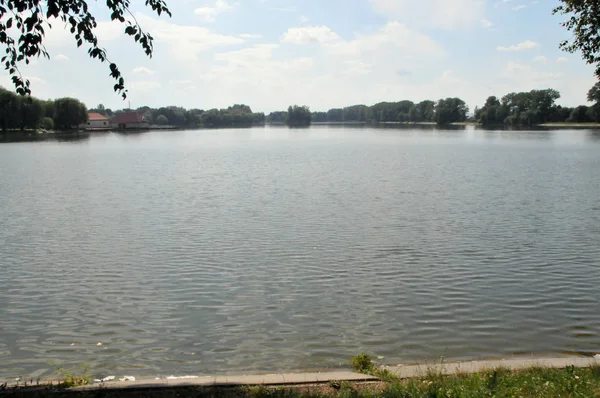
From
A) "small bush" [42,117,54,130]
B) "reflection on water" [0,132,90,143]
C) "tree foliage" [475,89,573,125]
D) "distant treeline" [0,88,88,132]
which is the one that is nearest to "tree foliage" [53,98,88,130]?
"distant treeline" [0,88,88,132]

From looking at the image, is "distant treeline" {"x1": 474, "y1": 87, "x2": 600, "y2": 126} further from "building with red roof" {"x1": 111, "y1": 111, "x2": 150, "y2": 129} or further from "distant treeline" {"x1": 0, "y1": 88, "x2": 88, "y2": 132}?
"distant treeline" {"x1": 0, "y1": 88, "x2": 88, "y2": 132}

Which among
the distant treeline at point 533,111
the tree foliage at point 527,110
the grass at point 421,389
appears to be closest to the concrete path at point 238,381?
the grass at point 421,389

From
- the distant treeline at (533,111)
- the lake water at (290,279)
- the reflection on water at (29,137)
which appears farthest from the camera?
the distant treeline at (533,111)

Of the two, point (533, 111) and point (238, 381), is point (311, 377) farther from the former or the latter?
point (533, 111)

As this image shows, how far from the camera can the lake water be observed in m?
9.34

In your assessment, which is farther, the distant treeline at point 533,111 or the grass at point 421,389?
the distant treeline at point 533,111

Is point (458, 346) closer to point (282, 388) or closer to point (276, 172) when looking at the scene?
point (282, 388)

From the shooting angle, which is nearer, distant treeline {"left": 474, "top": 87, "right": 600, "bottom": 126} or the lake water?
the lake water

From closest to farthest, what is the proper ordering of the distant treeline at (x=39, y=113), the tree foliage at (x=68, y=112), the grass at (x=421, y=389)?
the grass at (x=421, y=389), the distant treeline at (x=39, y=113), the tree foliage at (x=68, y=112)

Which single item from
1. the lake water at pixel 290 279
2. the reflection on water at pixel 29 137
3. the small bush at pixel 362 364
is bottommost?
the lake water at pixel 290 279

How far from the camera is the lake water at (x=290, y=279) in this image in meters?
9.34

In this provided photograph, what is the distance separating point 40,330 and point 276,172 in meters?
31.9

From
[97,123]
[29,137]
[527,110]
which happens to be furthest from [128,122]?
[527,110]

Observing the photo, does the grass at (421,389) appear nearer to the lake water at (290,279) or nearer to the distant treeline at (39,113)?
the lake water at (290,279)
